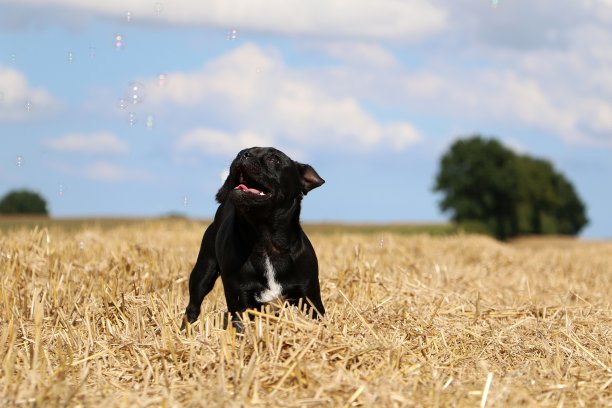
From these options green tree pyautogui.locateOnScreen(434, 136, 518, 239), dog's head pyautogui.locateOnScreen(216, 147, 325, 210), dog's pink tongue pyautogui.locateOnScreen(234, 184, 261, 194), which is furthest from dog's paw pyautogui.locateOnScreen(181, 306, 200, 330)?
green tree pyautogui.locateOnScreen(434, 136, 518, 239)

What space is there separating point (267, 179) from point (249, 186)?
284 millimetres

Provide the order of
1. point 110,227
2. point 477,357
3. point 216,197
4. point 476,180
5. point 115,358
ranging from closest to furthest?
point 115,358 < point 477,357 < point 216,197 < point 110,227 < point 476,180

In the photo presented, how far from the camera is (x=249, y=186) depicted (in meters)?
7.38

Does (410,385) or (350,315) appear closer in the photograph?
(410,385)

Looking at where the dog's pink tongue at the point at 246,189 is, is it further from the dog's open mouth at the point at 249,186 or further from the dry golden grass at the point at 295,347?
the dry golden grass at the point at 295,347

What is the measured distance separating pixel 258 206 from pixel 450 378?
2.35m

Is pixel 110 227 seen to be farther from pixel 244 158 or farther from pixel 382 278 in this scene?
pixel 244 158

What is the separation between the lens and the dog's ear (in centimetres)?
762

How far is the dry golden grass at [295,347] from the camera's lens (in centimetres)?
534

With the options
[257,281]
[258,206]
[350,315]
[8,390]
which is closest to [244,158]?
[258,206]

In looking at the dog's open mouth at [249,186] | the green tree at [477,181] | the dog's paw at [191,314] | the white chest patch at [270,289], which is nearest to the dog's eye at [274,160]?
the dog's open mouth at [249,186]

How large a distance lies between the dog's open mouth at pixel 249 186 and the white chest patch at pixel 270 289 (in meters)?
0.66

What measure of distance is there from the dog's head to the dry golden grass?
1.04 m

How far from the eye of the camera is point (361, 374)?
563 centimetres
